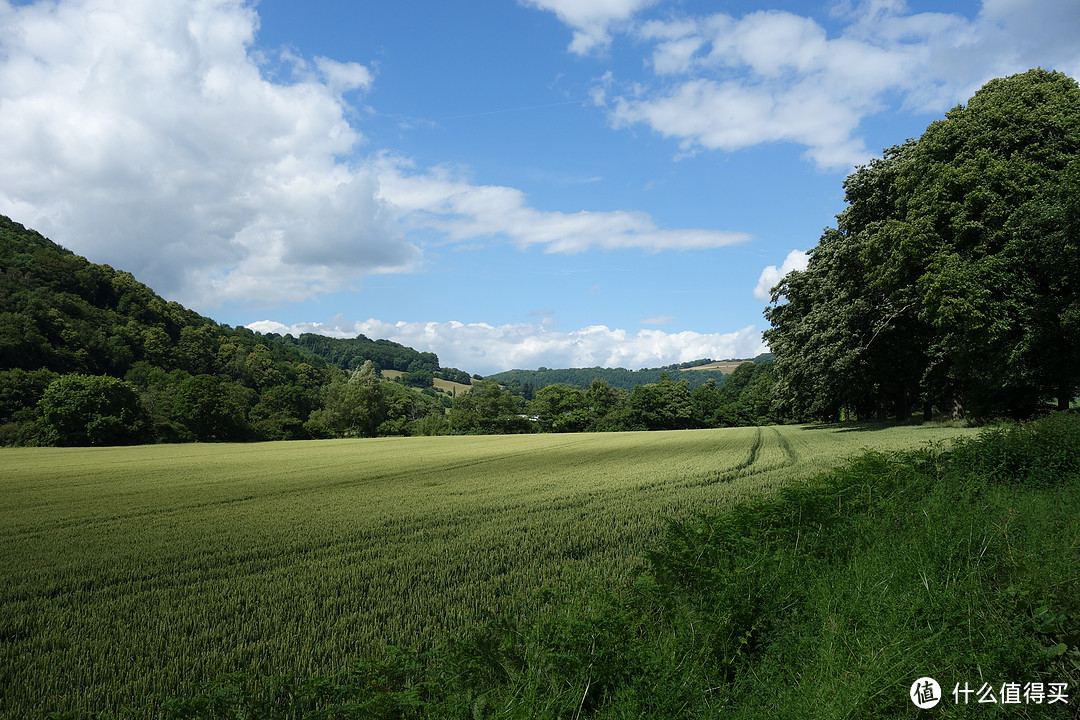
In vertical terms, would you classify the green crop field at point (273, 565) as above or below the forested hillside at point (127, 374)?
below

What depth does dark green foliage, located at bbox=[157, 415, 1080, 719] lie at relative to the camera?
3771 millimetres

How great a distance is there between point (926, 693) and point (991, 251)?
26.9m

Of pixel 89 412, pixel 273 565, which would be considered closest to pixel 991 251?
pixel 273 565

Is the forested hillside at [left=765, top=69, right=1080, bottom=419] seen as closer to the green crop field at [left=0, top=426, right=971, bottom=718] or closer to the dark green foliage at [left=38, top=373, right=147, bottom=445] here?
the green crop field at [left=0, top=426, right=971, bottom=718]

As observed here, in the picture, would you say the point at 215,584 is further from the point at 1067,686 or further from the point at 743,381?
the point at 743,381

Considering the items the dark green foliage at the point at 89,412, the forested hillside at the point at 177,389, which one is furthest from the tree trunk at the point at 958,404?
the dark green foliage at the point at 89,412

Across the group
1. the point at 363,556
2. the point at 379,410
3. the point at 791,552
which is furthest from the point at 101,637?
the point at 379,410

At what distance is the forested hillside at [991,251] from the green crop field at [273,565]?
34.2 feet

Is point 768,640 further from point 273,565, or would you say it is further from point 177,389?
point 177,389

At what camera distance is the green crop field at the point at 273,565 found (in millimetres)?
5159

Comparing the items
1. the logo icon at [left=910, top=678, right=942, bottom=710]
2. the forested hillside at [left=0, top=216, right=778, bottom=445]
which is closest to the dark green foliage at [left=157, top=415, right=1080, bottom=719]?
the logo icon at [left=910, top=678, right=942, bottom=710]

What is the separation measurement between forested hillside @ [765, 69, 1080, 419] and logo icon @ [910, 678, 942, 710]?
22.9 meters

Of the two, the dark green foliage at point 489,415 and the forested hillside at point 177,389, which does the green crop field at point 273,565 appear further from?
the dark green foliage at point 489,415

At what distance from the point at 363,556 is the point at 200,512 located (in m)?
7.95
